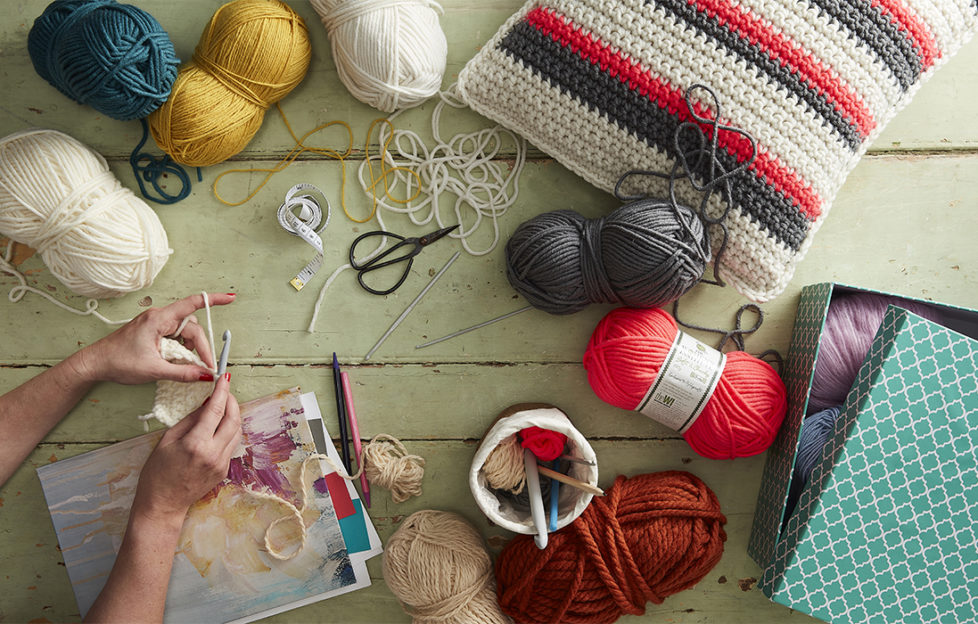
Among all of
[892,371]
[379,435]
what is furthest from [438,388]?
[892,371]

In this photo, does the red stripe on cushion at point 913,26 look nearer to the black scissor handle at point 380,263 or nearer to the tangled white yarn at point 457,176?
the tangled white yarn at point 457,176

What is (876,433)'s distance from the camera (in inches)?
33.5

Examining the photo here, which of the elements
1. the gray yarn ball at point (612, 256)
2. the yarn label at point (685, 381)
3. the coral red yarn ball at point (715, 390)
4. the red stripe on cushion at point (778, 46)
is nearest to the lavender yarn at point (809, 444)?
the coral red yarn ball at point (715, 390)

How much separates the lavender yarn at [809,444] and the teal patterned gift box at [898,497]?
0.17 feet

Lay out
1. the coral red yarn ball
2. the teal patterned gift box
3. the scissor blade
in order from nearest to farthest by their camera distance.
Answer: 1. the teal patterned gift box
2. the coral red yarn ball
3. the scissor blade

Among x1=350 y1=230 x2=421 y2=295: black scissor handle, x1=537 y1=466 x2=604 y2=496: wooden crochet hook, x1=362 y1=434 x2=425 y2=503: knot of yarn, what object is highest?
x1=350 y1=230 x2=421 y2=295: black scissor handle

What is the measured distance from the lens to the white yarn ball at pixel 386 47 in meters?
0.94

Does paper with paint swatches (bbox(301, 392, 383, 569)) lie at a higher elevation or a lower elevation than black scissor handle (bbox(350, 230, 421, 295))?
lower

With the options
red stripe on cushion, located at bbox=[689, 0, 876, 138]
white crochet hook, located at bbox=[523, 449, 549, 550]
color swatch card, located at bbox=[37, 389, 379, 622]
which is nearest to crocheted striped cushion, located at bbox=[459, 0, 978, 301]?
red stripe on cushion, located at bbox=[689, 0, 876, 138]

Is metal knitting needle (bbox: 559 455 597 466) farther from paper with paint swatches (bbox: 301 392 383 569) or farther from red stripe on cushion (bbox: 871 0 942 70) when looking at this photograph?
red stripe on cushion (bbox: 871 0 942 70)

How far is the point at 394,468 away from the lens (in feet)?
3.36

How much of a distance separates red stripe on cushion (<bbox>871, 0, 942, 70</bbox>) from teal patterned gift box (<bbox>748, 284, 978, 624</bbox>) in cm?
40

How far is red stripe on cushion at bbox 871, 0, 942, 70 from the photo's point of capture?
0.88 m

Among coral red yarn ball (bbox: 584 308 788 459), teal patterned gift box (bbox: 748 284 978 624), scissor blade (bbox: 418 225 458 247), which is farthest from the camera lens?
scissor blade (bbox: 418 225 458 247)
